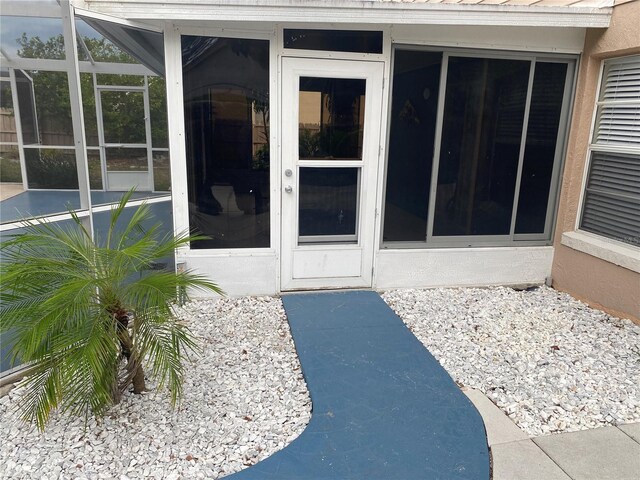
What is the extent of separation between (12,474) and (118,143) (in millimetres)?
5736

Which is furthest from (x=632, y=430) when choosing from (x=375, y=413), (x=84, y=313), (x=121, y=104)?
(x=121, y=104)

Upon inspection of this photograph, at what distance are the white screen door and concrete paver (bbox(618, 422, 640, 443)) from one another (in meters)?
2.28

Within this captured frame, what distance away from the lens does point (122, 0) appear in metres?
3.20

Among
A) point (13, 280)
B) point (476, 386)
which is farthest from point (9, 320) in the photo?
point (476, 386)

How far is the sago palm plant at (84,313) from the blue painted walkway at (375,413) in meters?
0.78

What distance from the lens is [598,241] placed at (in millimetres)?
4098

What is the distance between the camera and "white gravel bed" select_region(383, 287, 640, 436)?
8.76 feet

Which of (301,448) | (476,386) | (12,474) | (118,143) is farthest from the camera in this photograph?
(118,143)

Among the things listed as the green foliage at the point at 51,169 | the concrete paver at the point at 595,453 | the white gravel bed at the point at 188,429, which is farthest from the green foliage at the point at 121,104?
the concrete paver at the point at 595,453

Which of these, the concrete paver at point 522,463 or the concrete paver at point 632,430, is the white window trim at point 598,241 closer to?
the concrete paver at point 632,430

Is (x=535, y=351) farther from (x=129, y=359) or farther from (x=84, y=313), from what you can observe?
(x=84, y=313)

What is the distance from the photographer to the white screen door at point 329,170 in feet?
12.6

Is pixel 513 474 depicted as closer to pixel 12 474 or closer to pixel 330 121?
pixel 12 474

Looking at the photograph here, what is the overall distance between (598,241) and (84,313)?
4132 millimetres
